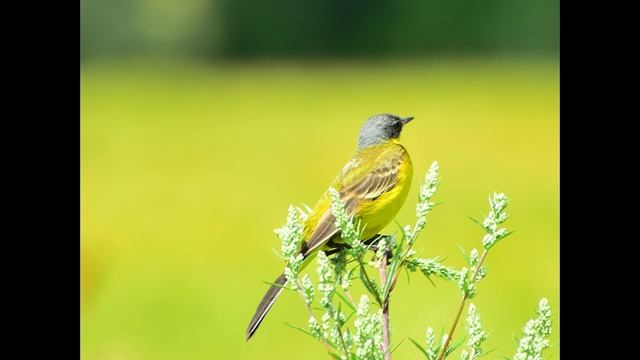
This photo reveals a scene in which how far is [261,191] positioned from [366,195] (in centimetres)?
1030

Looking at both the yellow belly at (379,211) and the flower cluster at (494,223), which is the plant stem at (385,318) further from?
the yellow belly at (379,211)

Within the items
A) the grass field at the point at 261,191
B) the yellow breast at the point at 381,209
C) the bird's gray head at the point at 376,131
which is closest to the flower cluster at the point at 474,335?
the grass field at the point at 261,191

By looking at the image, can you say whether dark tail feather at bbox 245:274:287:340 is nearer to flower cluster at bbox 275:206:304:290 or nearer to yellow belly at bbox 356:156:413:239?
flower cluster at bbox 275:206:304:290

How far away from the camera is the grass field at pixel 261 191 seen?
7934 millimetres

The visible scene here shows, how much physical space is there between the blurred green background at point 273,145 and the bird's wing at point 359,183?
372 millimetres

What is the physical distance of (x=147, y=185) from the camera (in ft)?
51.0

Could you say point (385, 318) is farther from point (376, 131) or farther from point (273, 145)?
point (273, 145)

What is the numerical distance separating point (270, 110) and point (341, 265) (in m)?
22.9

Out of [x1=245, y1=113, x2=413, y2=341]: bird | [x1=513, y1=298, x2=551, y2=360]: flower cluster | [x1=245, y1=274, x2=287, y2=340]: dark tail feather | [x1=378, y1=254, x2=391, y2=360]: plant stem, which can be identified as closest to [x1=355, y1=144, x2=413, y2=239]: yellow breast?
[x1=245, y1=113, x2=413, y2=341]: bird

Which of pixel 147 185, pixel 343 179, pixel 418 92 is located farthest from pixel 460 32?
pixel 343 179

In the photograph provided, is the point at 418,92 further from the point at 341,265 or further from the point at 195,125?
the point at 341,265

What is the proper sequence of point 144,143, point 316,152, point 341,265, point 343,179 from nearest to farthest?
point 341,265 < point 343,179 < point 316,152 < point 144,143

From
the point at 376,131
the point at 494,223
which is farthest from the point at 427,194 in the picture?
the point at 376,131

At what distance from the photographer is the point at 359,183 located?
333 cm
